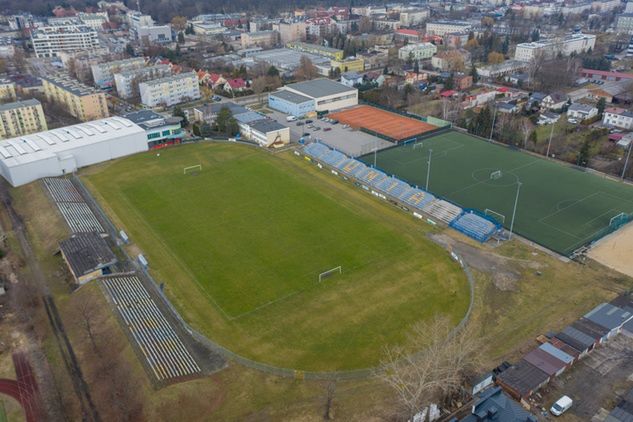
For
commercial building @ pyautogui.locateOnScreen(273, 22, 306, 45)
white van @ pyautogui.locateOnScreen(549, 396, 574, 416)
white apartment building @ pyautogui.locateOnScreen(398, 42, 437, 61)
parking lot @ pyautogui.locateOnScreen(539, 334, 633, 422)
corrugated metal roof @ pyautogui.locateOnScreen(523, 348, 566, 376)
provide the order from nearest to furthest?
white van @ pyautogui.locateOnScreen(549, 396, 574, 416), parking lot @ pyautogui.locateOnScreen(539, 334, 633, 422), corrugated metal roof @ pyautogui.locateOnScreen(523, 348, 566, 376), white apartment building @ pyautogui.locateOnScreen(398, 42, 437, 61), commercial building @ pyautogui.locateOnScreen(273, 22, 306, 45)

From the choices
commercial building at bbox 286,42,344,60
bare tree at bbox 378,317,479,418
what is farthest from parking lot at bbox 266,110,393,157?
commercial building at bbox 286,42,344,60

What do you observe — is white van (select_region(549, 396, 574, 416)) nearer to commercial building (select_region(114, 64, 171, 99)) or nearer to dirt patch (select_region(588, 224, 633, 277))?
dirt patch (select_region(588, 224, 633, 277))

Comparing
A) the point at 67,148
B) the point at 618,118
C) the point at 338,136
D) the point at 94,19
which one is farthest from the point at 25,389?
the point at 94,19

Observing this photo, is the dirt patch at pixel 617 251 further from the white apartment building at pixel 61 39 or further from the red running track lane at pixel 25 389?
the white apartment building at pixel 61 39

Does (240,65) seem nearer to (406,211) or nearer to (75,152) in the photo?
(75,152)

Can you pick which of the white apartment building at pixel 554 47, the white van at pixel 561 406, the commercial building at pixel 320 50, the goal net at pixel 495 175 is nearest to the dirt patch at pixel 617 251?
the goal net at pixel 495 175
